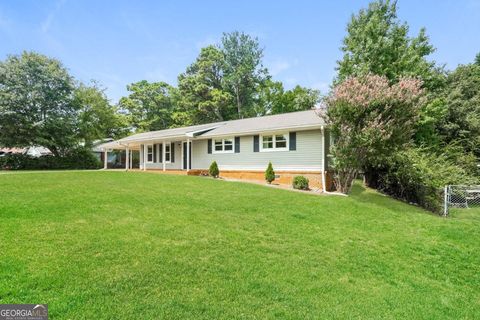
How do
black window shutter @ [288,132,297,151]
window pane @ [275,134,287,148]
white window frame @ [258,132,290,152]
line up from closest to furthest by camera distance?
black window shutter @ [288,132,297,151] < white window frame @ [258,132,290,152] < window pane @ [275,134,287,148]

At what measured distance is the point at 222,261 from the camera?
4.96 meters

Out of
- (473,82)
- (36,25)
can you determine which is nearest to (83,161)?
(36,25)

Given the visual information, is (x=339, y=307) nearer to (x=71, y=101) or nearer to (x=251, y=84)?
(x=71, y=101)

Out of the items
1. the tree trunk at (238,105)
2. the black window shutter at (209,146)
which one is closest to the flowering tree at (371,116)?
the black window shutter at (209,146)

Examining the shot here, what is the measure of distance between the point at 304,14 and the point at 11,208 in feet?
50.6

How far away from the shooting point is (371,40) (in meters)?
22.5

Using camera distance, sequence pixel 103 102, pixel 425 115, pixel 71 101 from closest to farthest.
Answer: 1. pixel 425 115
2. pixel 71 101
3. pixel 103 102

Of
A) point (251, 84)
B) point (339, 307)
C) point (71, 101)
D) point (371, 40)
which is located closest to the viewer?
point (339, 307)

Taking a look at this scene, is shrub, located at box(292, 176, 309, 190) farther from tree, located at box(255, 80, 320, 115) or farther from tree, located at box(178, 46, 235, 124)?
tree, located at box(178, 46, 235, 124)

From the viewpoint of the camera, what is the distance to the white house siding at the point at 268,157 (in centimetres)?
1490

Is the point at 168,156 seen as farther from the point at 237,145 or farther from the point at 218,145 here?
the point at 237,145

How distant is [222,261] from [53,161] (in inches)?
1136

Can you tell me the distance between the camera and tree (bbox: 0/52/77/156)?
25.4 meters

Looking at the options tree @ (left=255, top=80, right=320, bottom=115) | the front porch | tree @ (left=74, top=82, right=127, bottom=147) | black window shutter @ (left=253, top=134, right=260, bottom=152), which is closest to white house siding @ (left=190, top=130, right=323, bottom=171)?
black window shutter @ (left=253, top=134, right=260, bottom=152)
